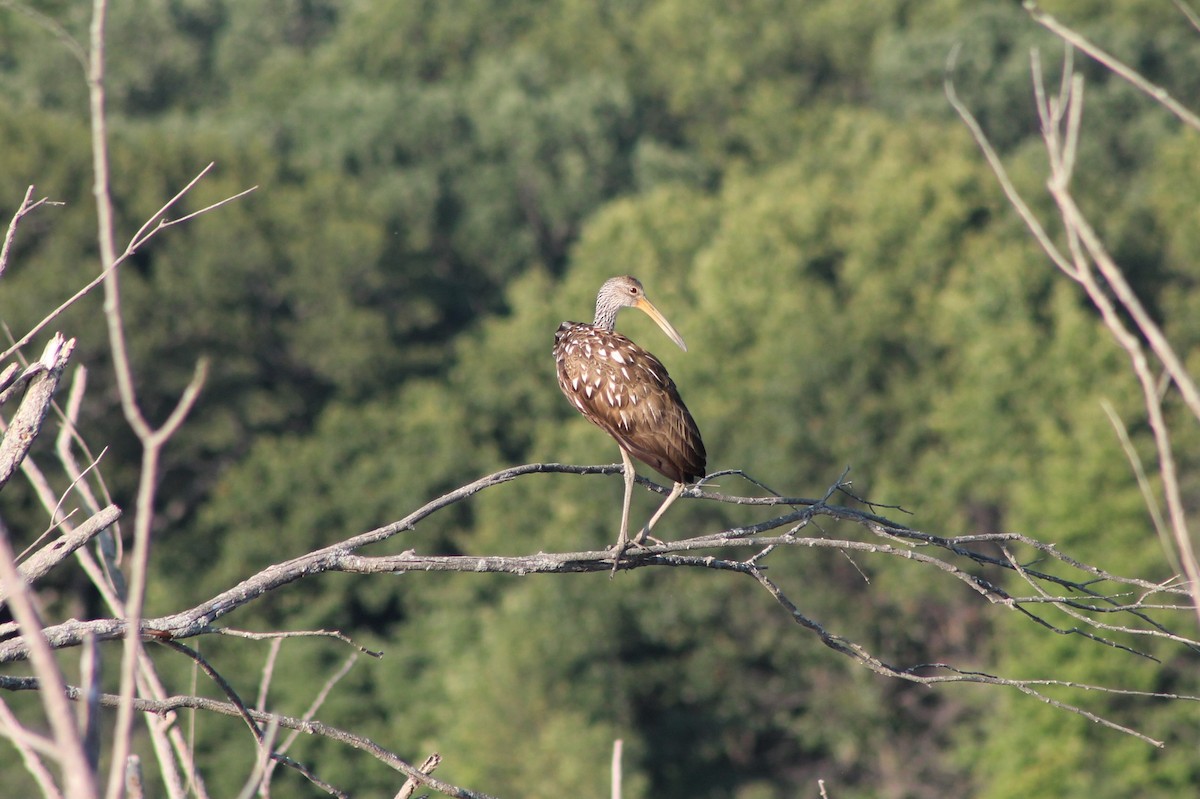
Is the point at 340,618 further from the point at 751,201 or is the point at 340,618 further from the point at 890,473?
the point at 751,201

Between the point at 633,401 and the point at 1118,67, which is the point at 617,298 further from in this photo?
the point at 1118,67

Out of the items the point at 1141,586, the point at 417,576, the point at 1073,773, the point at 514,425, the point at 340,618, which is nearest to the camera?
the point at 1141,586

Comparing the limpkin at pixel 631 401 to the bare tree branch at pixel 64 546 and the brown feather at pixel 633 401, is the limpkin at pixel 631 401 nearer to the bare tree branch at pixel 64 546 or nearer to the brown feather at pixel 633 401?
the brown feather at pixel 633 401

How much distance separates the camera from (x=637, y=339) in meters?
53.3

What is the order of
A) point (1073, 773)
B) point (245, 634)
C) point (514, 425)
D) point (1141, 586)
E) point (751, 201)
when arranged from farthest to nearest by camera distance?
point (751, 201), point (514, 425), point (1073, 773), point (1141, 586), point (245, 634)

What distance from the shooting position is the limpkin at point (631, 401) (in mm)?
8484

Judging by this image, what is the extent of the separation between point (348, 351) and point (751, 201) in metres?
18.0

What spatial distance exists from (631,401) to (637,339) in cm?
4462

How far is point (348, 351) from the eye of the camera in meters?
62.2

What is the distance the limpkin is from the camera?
8.48m

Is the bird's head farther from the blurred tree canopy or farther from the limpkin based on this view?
the blurred tree canopy

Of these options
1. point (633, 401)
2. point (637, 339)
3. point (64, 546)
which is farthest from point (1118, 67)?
point (637, 339)

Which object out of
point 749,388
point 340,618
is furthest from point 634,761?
point 749,388

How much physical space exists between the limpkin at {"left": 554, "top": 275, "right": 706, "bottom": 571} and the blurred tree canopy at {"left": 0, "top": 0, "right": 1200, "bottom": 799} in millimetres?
32136
